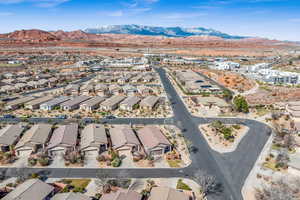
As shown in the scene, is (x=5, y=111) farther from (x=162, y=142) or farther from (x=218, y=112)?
(x=218, y=112)

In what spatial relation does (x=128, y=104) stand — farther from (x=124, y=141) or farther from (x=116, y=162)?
(x=116, y=162)

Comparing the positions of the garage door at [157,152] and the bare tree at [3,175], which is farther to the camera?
the garage door at [157,152]

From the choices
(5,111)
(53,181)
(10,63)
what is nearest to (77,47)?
(10,63)

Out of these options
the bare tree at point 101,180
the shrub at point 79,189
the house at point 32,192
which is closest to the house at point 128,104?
the bare tree at point 101,180

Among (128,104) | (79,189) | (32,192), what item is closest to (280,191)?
(79,189)

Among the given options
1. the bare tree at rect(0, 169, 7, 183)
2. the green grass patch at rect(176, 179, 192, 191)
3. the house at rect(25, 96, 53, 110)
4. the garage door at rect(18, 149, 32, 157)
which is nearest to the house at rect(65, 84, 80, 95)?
the house at rect(25, 96, 53, 110)

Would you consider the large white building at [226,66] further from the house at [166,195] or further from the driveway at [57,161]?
the house at [166,195]
